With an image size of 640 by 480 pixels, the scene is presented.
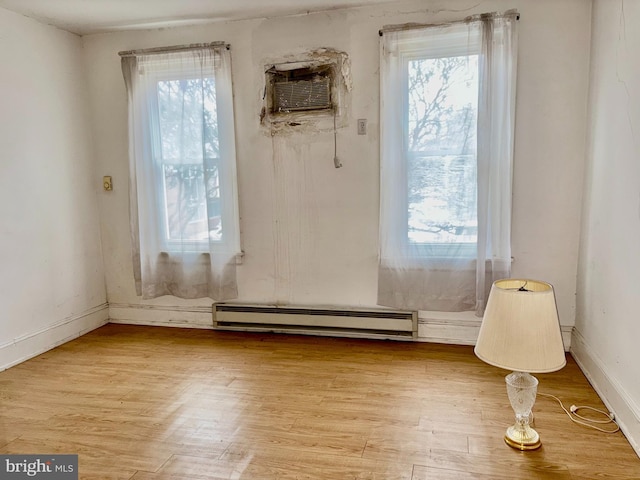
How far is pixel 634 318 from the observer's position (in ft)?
7.12

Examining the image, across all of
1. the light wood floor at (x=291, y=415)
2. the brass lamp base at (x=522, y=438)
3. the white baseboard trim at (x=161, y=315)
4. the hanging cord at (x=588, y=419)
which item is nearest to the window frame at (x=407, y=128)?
the light wood floor at (x=291, y=415)

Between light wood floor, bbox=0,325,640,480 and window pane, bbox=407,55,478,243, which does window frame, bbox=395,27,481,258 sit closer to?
window pane, bbox=407,55,478,243

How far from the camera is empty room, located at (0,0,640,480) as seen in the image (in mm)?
2191

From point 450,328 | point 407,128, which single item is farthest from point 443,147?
point 450,328

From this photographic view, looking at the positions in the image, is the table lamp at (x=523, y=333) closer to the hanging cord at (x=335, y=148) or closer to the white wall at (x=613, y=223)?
the white wall at (x=613, y=223)

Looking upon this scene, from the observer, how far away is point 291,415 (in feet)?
7.95

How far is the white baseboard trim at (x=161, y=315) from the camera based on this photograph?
3.95 m

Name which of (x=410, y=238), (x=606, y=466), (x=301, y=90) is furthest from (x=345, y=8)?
(x=606, y=466)

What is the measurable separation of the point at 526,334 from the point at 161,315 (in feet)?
10.5

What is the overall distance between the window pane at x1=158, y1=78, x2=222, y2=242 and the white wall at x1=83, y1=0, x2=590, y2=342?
231 mm

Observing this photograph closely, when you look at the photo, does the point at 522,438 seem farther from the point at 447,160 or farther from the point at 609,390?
the point at 447,160

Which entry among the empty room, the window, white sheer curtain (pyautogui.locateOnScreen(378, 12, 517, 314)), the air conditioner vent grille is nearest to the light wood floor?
the empty room

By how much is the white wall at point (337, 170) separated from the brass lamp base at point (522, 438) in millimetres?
1297

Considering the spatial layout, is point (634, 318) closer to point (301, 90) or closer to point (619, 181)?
point (619, 181)
